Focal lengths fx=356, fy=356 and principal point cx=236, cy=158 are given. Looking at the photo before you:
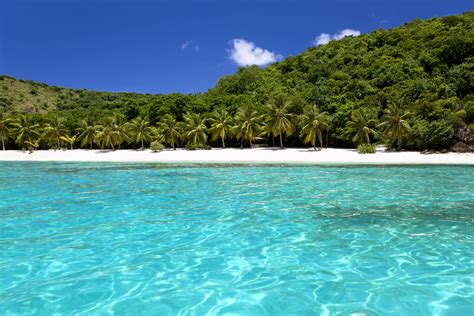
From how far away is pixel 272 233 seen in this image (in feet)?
28.5

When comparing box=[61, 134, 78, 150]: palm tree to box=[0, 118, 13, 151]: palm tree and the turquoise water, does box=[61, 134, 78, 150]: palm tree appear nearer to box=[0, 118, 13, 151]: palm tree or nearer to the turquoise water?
box=[0, 118, 13, 151]: palm tree

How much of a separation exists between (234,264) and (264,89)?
68767 mm

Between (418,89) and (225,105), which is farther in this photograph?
(225,105)

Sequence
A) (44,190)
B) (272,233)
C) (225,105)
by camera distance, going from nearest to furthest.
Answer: (272,233) → (44,190) → (225,105)

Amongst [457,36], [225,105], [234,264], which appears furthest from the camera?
[225,105]

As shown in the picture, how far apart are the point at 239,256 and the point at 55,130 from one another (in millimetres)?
61325

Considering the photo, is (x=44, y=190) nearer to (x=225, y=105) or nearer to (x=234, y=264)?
(x=234, y=264)

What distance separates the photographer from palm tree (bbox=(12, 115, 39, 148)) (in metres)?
61.5

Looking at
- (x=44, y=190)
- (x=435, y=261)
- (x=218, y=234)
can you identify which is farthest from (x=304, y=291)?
(x=44, y=190)

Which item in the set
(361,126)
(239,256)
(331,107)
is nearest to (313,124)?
(361,126)

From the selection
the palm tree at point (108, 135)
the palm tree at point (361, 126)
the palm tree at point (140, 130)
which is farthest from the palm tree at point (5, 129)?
the palm tree at point (361, 126)

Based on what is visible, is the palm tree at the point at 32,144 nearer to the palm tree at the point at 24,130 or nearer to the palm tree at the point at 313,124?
the palm tree at the point at 24,130

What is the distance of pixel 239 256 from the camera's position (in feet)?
23.0

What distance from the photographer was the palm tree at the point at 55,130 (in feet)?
196
